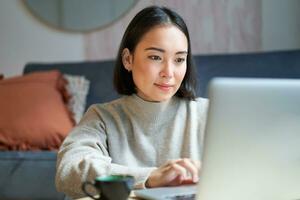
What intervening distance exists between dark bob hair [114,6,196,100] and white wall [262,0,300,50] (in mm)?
1495

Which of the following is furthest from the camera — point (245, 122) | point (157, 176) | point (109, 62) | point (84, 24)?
point (84, 24)

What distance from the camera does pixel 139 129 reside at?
140cm

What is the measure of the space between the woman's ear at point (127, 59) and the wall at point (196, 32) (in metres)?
1.27

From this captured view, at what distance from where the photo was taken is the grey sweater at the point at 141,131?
4.50ft

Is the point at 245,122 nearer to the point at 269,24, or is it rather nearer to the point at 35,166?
the point at 35,166

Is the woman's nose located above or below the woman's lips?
above

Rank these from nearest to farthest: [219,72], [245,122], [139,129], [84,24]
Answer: [245,122] < [139,129] < [219,72] < [84,24]

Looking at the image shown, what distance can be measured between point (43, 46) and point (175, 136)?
196 cm

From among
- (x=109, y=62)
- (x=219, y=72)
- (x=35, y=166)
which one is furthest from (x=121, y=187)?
(x=109, y=62)

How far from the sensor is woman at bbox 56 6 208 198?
1305 millimetres

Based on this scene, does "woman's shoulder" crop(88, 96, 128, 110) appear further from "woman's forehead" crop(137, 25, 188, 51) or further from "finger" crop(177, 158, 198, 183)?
"finger" crop(177, 158, 198, 183)

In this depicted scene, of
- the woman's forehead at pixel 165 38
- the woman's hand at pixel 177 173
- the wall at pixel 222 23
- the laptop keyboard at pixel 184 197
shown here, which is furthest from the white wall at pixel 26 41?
the laptop keyboard at pixel 184 197

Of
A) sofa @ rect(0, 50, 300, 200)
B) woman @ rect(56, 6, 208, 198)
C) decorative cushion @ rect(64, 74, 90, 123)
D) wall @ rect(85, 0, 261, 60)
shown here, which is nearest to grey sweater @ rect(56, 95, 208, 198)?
woman @ rect(56, 6, 208, 198)

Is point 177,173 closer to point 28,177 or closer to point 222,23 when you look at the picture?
point 28,177
